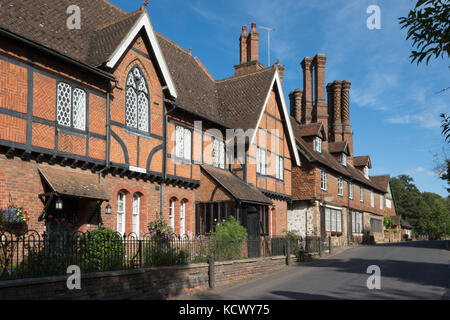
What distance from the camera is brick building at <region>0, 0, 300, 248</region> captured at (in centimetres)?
1280

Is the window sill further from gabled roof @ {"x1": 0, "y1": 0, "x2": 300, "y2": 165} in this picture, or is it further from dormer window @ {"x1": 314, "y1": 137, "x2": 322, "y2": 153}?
dormer window @ {"x1": 314, "y1": 137, "x2": 322, "y2": 153}

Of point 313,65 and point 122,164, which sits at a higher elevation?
point 313,65

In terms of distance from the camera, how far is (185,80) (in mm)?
22828

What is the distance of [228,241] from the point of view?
1692 centimetres

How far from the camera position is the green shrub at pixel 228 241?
16373mm

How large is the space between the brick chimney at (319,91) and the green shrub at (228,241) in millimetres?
23256

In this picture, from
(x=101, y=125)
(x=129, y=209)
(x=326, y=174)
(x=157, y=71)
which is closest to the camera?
(x=101, y=125)

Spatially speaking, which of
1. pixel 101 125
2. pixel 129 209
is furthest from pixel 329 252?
pixel 101 125

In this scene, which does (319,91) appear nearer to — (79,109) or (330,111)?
(330,111)

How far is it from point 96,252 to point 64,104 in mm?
5083

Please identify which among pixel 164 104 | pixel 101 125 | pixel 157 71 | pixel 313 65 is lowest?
pixel 101 125

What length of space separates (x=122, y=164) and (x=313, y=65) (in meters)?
28.8

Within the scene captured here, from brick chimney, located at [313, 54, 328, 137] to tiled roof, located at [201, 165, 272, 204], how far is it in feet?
59.7

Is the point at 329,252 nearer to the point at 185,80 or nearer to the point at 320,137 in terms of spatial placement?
the point at 320,137
